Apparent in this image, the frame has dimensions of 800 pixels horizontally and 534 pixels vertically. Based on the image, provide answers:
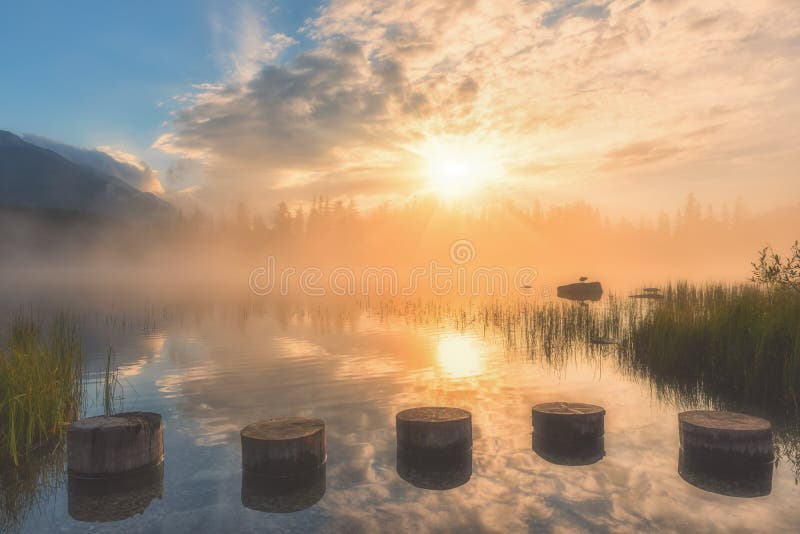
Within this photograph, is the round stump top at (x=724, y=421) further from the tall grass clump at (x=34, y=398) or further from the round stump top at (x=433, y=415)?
the tall grass clump at (x=34, y=398)

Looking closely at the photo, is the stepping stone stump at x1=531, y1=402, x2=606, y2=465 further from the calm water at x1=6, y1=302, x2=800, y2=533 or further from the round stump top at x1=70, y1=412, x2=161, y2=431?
the round stump top at x1=70, y1=412, x2=161, y2=431

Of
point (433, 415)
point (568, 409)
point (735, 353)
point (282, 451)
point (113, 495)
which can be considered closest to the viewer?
point (113, 495)

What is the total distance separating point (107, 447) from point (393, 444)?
447 centimetres

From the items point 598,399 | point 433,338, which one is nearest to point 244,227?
point 433,338

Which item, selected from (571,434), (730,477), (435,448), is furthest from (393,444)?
(730,477)

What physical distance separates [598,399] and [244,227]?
18289cm

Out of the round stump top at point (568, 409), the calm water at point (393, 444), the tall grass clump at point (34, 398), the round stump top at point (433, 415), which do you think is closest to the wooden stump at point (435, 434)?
the round stump top at point (433, 415)

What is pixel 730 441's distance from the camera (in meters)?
7.89

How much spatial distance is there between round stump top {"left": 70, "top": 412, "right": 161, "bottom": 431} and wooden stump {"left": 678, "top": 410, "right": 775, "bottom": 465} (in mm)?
8313

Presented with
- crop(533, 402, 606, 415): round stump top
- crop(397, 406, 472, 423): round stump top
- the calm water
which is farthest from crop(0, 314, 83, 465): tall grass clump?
crop(533, 402, 606, 415): round stump top

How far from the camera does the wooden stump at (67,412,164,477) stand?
7738mm

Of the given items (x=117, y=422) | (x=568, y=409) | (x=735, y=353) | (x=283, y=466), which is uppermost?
(x=735, y=353)

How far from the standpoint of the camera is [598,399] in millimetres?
13031

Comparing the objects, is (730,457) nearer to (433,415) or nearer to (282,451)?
(433,415)
